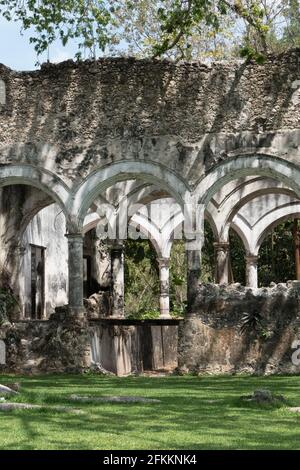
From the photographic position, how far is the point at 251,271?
2177cm

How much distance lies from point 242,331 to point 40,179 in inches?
173

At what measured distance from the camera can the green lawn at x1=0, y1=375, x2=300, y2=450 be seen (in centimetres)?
696

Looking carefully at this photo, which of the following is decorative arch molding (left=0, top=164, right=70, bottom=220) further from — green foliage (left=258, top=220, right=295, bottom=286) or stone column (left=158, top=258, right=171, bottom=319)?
green foliage (left=258, top=220, right=295, bottom=286)

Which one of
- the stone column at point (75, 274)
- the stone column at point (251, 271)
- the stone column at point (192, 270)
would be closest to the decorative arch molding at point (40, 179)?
the stone column at point (75, 274)

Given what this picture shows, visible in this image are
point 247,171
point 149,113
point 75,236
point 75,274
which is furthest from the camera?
point 75,236

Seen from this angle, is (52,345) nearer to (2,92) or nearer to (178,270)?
(2,92)

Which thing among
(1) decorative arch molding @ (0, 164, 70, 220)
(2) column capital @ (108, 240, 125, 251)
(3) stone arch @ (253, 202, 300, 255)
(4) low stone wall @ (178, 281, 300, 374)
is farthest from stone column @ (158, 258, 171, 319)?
(4) low stone wall @ (178, 281, 300, 374)

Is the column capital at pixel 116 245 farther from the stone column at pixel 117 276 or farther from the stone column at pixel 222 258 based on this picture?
the stone column at pixel 222 258

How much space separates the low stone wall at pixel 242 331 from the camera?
14062mm

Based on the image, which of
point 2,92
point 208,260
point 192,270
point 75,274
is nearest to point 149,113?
point 2,92

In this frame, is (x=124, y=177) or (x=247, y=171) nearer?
(x=247, y=171)

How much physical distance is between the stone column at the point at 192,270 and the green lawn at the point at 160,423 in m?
3.20

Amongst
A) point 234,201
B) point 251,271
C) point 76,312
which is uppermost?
point 234,201

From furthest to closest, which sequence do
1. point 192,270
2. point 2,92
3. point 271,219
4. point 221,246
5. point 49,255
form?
point 271,219
point 49,255
point 221,246
point 2,92
point 192,270
